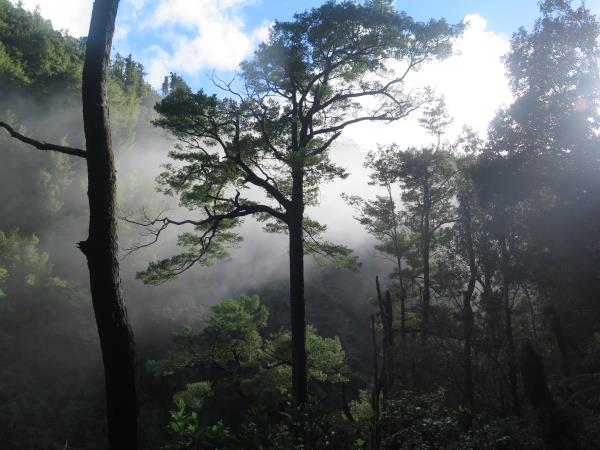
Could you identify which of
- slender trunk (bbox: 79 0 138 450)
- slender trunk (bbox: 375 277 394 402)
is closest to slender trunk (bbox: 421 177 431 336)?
slender trunk (bbox: 375 277 394 402)

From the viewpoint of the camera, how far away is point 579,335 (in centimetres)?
1428

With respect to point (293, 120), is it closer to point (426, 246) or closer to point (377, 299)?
point (426, 246)

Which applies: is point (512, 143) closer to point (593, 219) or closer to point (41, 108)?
point (593, 219)

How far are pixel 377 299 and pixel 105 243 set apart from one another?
1764cm

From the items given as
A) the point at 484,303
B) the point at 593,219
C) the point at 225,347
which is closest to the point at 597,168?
the point at 593,219

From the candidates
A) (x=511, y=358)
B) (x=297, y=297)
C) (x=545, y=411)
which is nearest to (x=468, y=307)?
(x=511, y=358)

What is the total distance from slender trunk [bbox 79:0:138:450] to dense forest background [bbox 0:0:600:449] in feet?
1.89

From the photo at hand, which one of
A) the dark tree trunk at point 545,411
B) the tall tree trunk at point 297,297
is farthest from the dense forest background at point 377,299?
the tall tree trunk at point 297,297

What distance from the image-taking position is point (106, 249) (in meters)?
4.08

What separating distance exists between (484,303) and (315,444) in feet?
36.8

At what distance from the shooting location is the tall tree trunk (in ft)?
31.3

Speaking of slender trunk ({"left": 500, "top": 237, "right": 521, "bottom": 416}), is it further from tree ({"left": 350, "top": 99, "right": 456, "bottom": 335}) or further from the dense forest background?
tree ({"left": 350, "top": 99, "right": 456, "bottom": 335})

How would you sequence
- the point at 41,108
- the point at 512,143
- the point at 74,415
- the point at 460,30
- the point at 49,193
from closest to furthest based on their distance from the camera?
the point at 460,30
the point at 512,143
the point at 74,415
the point at 49,193
the point at 41,108

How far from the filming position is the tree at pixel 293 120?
31.9ft
